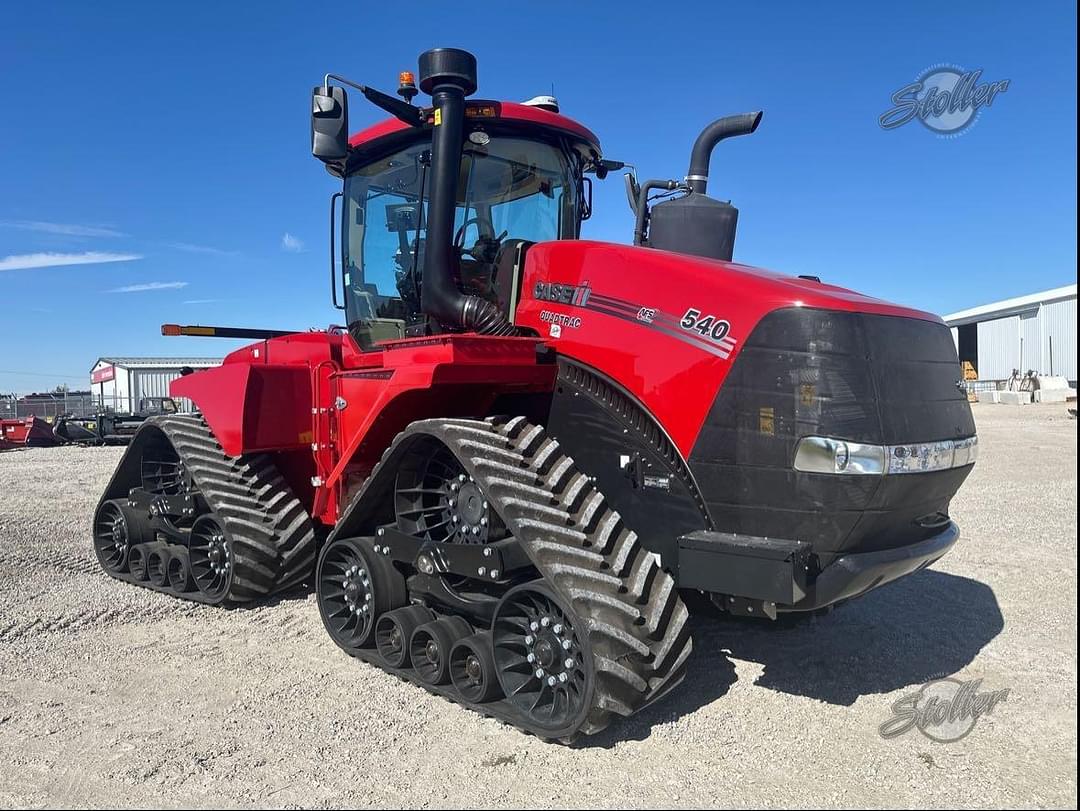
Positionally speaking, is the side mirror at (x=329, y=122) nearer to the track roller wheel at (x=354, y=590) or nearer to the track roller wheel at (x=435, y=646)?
the track roller wheel at (x=354, y=590)

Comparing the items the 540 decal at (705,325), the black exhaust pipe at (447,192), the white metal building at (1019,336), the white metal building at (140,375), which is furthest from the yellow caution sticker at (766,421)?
the white metal building at (140,375)

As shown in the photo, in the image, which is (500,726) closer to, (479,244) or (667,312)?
(667,312)

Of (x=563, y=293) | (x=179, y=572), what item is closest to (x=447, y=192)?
(x=563, y=293)

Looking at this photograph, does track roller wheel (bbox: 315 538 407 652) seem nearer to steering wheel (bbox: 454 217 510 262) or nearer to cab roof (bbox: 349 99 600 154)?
steering wheel (bbox: 454 217 510 262)

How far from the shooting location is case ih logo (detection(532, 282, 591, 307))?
422cm

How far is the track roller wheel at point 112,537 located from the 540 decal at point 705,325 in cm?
533

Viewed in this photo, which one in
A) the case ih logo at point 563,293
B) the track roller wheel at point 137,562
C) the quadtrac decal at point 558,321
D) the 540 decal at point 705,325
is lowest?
the track roller wheel at point 137,562

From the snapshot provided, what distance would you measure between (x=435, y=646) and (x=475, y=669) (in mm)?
295

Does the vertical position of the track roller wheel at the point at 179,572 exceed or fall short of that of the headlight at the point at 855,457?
it falls short

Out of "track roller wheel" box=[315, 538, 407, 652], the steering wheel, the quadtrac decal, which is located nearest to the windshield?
the steering wheel

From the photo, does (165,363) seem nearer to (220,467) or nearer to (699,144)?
(220,467)

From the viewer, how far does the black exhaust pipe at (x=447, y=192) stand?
4562 mm

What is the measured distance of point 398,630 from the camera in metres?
4.49

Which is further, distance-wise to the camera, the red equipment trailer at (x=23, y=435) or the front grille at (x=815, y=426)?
the red equipment trailer at (x=23, y=435)
